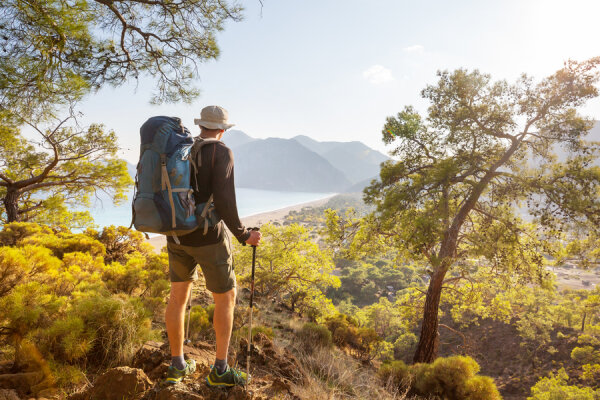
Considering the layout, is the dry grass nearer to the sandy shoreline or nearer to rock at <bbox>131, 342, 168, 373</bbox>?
rock at <bbox>131, 342, 168, 373</bbox>

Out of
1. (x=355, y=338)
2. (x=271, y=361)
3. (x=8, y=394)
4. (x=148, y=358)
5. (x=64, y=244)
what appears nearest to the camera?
(x=8, y=394)

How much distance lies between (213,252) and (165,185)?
529 mm

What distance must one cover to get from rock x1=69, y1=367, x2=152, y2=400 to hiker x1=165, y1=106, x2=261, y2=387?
198mm

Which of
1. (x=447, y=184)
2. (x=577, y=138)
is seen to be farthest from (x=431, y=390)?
(x=577, y=138)

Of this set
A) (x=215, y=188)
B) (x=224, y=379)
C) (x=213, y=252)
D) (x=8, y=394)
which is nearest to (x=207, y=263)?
(x=213, y=252)

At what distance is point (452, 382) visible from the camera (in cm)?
449

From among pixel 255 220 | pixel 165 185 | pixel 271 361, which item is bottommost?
pixel 255 220

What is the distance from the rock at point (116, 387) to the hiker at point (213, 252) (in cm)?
20

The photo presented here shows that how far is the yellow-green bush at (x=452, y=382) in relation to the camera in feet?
14.0

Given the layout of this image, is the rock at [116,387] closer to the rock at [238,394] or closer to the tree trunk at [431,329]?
the rock at [238,394]

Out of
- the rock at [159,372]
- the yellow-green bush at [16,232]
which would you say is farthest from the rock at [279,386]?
the yellow-green bush at [16,232]

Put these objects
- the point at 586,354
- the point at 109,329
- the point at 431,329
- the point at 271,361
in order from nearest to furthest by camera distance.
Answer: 1. the point at 109,329
2. the point at 271,361
3. the point at 431,329
4. the point at 586,354

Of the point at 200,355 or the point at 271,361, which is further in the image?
the point at 271,361

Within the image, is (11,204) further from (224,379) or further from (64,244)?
(224,379)
